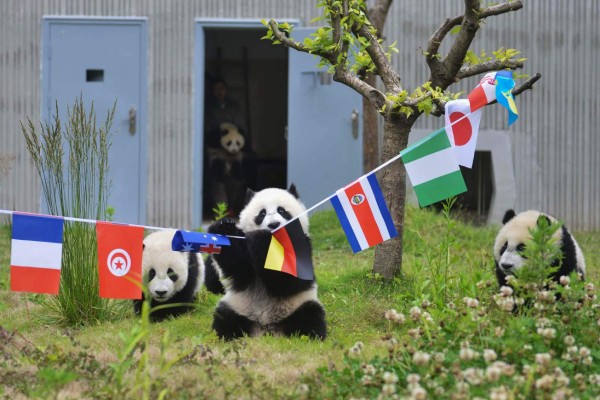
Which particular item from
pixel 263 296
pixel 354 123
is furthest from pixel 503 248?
pixel 354 123

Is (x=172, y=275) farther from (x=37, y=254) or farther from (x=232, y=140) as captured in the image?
(x=232, y=140)

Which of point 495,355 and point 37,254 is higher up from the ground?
point 37,254

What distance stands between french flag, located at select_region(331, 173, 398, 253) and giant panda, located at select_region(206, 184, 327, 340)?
0.91 ft

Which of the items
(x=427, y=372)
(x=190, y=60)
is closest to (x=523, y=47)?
(x=190, y=60)

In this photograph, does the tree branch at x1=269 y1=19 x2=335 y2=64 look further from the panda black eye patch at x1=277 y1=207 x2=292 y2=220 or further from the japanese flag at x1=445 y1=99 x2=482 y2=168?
the panda black eye patch at x1=277 y1=207 x2=292 y2=220

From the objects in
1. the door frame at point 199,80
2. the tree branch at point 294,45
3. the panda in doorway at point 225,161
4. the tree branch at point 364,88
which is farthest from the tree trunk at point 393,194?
the panda in doorway at point 225,161

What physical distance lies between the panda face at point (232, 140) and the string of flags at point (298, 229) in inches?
324

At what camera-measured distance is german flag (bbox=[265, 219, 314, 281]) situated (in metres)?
4.78

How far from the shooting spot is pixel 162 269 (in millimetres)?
5688

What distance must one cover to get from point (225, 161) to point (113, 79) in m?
2.80

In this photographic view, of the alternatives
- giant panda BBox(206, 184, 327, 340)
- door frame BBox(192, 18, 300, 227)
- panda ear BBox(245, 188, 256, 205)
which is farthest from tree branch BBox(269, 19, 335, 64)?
door frame BBox(192, 18, 300, 227)

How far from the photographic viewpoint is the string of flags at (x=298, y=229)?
4.74 metres

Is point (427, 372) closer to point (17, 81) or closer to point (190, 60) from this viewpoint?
point (190, 60)

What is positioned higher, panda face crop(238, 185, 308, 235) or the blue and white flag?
panda face crop(238, 185, 308, 235)
